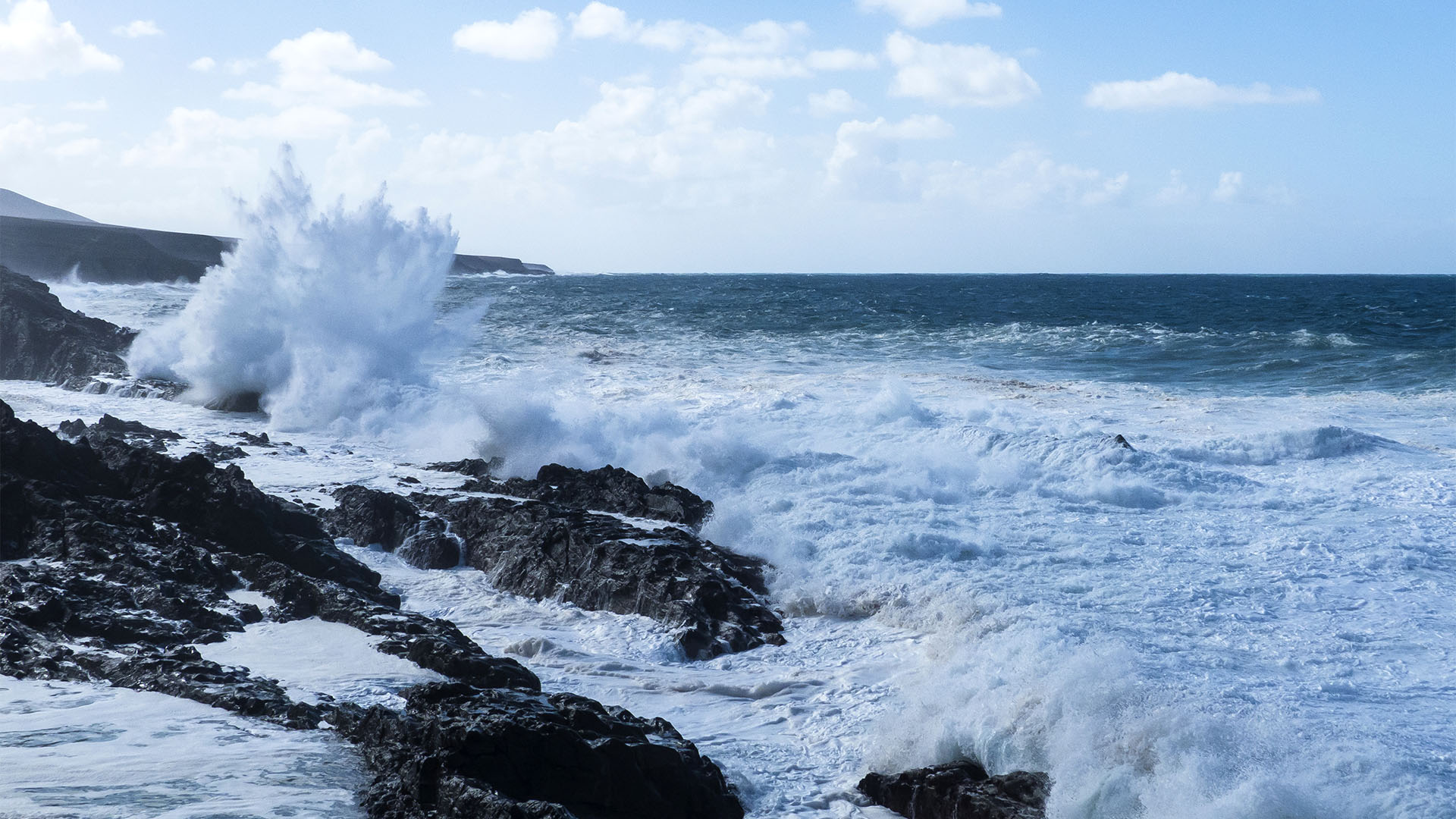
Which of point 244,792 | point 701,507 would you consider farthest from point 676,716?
point 701,507

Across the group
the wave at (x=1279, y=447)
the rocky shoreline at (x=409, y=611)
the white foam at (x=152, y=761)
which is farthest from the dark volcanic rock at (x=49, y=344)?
the wave at (x=1279, y=447)

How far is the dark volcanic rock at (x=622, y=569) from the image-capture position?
7828 millimetres

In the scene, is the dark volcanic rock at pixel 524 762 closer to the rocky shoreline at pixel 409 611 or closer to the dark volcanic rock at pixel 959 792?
the rocky shoreline at pixel 409 611

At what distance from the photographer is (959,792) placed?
519 cm

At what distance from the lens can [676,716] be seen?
6434mm

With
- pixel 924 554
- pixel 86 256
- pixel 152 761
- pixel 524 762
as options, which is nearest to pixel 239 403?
pixel 924 554

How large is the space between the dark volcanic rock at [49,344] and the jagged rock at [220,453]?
7034 millimetres

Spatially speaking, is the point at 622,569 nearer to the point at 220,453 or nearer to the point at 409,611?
the point at 409,611

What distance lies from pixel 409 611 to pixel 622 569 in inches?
63.9

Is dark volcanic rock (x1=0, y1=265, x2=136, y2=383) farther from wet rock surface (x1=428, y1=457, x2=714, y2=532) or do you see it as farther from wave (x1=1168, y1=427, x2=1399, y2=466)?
wave (x1=1168, y1=427, x2=1399, y2=466)

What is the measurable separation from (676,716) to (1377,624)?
5137 millimetres

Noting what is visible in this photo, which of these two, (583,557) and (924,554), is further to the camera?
(924,554)

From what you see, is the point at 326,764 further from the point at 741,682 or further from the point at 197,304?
the point at 197,304

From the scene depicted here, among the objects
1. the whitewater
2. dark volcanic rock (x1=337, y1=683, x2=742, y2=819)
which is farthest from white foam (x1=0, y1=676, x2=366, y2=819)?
dark volcanic rock (x1=337, y1=683, x2=742, y2=819)
